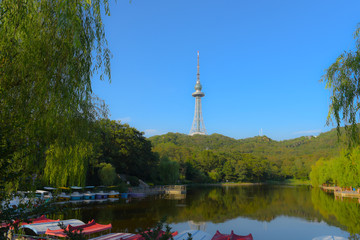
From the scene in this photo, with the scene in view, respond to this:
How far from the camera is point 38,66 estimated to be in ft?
20.4

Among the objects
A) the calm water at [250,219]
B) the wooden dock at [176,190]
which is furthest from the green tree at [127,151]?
the calm water at [250,219]

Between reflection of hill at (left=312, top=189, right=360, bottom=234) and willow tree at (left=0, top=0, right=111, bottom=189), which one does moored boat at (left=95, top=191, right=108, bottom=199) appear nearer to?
reflection of hill at (left=312, top=189, right=360, bottom=234)

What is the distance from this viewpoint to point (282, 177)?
86.2 meters

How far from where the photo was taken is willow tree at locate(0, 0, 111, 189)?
19.0ft

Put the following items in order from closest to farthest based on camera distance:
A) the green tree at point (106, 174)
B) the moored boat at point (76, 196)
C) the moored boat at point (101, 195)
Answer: the moored boat at point (76, 196), the moored boat at point (101, 195), the green tree at point (106, 174)

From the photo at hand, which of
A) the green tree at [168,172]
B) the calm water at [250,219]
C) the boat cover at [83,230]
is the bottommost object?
the calm water at [250,219]

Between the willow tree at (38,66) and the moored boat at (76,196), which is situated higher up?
the willow tree at (38,66)

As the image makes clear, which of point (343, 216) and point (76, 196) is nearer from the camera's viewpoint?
point (343, 216)

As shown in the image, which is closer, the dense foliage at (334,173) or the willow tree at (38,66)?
the willow tree at (38,66)

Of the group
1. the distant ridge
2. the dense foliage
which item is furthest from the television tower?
the dense foliage

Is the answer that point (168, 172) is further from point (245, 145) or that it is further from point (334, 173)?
point (245, 145)

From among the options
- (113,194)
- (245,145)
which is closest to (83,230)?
(113,194)

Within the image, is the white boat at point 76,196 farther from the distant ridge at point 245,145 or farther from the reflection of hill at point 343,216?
the distant ridge at point 245,145

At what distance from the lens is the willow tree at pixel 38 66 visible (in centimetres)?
580
